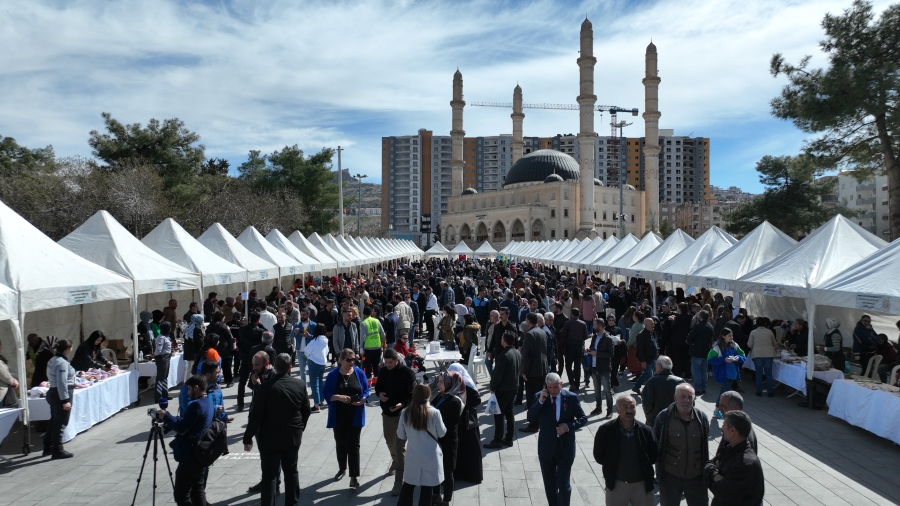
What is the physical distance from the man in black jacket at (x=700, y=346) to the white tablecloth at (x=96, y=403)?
836 centimetres

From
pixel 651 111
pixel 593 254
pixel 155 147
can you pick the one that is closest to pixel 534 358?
pixel 593 254

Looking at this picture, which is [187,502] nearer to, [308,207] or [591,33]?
[308,207]

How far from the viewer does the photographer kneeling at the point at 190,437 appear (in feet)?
14.3

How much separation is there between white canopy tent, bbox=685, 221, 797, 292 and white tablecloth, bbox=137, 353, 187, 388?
32.7ft

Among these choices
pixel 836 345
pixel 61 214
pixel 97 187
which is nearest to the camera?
pixel 836 345

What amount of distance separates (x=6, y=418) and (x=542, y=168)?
82.6m

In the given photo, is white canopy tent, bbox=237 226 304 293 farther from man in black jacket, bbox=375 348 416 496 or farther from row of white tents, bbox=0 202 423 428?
man in black jacket, bbox=375 348 416 496

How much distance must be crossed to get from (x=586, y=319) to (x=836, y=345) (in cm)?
460

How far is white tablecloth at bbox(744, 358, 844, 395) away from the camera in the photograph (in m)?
8.05

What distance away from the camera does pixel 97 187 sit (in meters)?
23.0

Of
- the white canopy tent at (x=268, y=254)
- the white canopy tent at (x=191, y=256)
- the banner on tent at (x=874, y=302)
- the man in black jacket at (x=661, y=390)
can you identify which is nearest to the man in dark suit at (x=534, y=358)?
the man in black jacket at (x=661, y=390)

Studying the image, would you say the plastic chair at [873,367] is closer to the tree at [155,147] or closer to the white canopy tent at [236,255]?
the white canopy tent at [236,255]

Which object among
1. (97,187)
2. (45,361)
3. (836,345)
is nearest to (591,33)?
(97,187)

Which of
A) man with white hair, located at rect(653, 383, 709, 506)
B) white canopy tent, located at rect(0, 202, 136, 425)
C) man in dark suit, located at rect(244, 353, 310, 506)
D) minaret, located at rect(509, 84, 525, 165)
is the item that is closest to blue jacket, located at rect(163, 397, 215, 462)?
man in dark suit, located at rect(244, 353, 310, 506)
